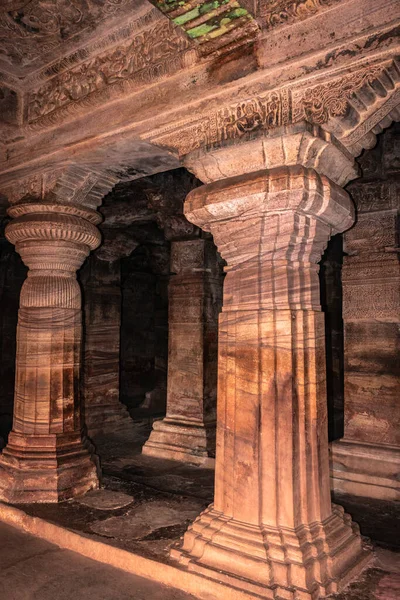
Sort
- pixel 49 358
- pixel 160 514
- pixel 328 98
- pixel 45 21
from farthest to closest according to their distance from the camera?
pixel 49 358 → pixel 160 514 → pixel 45 21 → pixel 328 98

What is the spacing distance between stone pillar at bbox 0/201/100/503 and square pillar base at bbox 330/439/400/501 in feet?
8.04

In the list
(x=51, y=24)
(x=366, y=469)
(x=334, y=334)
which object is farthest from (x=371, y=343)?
(x=51, y=24)

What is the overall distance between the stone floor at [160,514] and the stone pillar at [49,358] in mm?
332

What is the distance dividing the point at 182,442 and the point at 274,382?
3.22 m

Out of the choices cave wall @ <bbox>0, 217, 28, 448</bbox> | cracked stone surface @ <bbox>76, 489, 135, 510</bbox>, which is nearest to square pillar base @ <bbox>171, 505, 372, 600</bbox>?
cracked stone surface @ <bbox>76, 489, 135, 510</bbox>

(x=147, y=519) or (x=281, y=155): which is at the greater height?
(x=281, y=155)

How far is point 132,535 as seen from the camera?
130 inches

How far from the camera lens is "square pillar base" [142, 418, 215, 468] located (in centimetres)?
544

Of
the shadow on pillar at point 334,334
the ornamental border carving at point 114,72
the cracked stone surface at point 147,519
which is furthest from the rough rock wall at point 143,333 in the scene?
the cracked stone surface at point 147,519

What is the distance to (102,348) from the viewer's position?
292 inches

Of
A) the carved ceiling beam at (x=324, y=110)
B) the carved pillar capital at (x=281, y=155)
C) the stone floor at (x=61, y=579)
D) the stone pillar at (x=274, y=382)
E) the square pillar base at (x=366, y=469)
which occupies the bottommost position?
the stone floor at (x=61, y=579)

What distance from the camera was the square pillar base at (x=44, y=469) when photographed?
12.9 ft

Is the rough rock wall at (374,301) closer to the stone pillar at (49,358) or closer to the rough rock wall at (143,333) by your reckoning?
the stone pillar at (49,358)

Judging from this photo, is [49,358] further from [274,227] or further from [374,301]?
[374,301]
